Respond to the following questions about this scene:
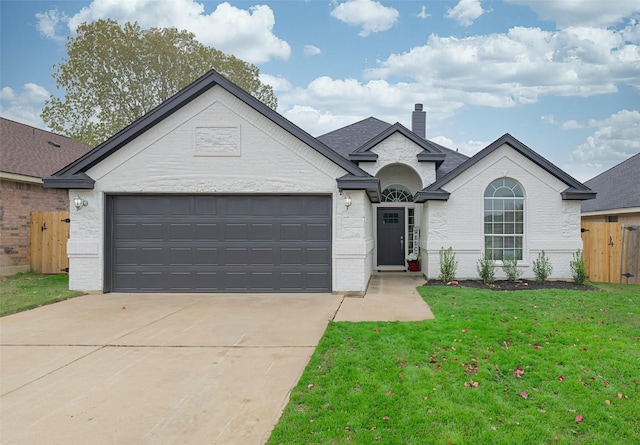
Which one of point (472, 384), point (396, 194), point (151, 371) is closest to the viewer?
point (472, 384)

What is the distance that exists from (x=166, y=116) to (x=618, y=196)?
18974mm

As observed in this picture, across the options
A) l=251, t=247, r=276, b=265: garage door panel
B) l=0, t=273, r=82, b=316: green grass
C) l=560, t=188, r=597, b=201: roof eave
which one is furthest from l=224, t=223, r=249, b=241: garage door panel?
l=560, t=188, r=597, b=201: roof eave

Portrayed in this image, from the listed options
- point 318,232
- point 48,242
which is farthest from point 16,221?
point 318,232

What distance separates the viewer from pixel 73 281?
423 inches

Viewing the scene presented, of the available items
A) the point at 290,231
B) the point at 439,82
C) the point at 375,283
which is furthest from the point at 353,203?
the point at 439,82

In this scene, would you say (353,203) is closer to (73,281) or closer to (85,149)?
(73,281)

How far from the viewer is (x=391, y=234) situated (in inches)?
637

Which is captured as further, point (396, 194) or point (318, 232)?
point (396, 194)

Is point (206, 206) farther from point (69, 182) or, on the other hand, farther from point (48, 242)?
point (48, 242)

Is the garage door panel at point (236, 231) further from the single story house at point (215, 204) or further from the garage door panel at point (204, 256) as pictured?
the garage door panel at point (204, 256)

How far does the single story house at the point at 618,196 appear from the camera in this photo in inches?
655

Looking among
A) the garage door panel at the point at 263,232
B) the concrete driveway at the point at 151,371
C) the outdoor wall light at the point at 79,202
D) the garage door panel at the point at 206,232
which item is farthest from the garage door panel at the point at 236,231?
the outdoor wall light at the point at 79,202

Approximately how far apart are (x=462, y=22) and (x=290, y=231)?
1023 cm

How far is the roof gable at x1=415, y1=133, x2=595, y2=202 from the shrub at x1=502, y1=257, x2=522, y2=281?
256 cm
